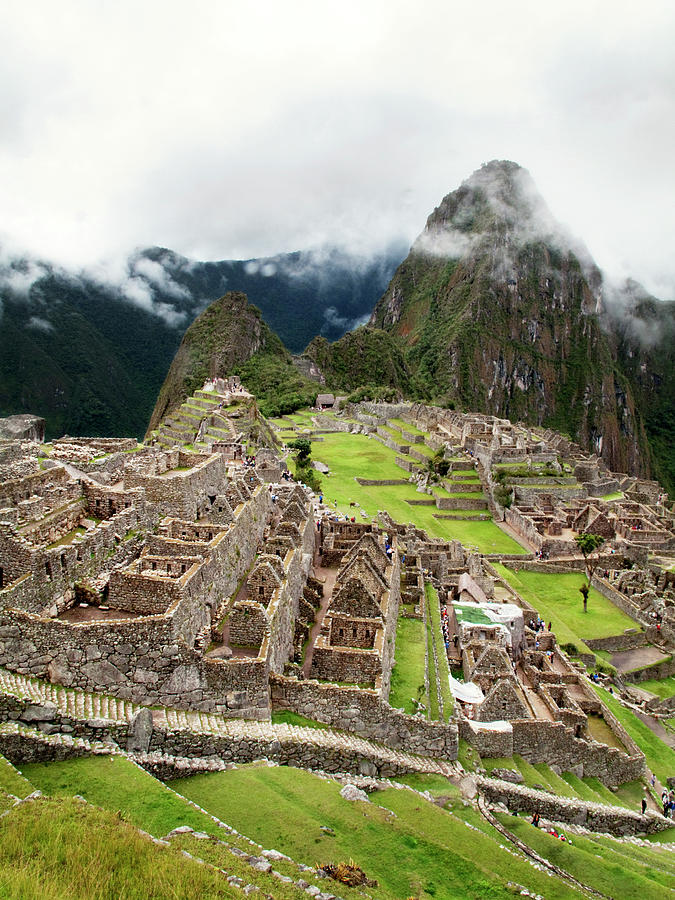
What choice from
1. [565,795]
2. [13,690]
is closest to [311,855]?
[13,690]

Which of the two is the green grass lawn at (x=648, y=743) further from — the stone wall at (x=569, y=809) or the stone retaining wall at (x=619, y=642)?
the stone retaining wall at (x=619, y=642)

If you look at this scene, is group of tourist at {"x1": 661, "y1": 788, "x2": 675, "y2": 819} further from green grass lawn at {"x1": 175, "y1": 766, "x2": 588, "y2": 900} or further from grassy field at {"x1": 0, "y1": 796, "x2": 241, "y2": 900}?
grassy field at {"x1": 0, "y1": 796, "x2": 241, "y2": 900}

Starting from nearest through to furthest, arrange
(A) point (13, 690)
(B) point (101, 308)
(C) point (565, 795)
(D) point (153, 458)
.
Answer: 1. (A) point (13, 690)
2. (C) point (565, 795)
3. (D) point (153, 458)
4. (B) point (101, 308)

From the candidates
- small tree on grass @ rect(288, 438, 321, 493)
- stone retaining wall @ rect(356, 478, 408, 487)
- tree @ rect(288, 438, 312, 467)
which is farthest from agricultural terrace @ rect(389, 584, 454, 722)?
stone retaining wall @ rect(356, 478, 408, 487)

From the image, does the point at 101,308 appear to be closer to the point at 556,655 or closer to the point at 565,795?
the point at 556,655

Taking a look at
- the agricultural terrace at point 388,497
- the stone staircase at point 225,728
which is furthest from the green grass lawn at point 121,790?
the agricultural terrace at point 388,497
